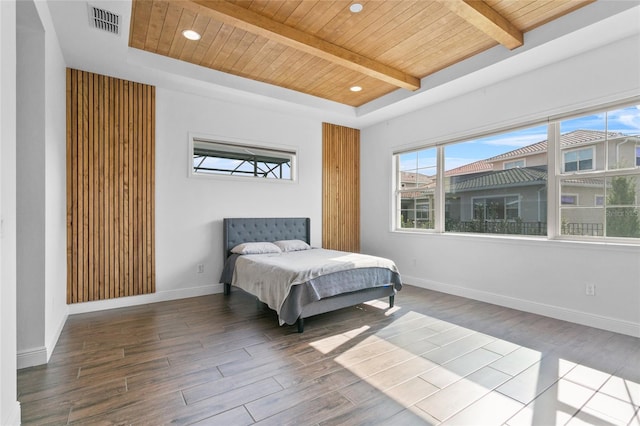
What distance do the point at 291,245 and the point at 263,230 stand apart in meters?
0.53

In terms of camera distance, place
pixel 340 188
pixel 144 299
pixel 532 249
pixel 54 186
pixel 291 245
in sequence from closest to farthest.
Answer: pixel 54 186 → pixel 532 249 → pixel 144 299 → pixel 291 245 → pixel 340 188

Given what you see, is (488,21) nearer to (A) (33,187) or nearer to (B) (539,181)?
(B) (539,181)

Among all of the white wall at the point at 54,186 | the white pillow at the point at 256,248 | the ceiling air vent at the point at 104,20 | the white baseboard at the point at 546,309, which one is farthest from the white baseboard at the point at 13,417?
the white baseboard at the point at 546,309

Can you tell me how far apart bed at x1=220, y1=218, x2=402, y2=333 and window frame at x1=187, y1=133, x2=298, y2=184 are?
660 millimetres

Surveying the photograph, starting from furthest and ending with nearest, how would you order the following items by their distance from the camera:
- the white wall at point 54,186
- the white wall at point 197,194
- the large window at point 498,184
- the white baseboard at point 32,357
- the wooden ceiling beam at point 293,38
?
the white wall at point 197,194 < the large window at point 498,184 < the wooden ceiling beam at point 293,38 < the white wall at point 54,186 < the white baseboard at point 32,357

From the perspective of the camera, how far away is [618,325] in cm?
310

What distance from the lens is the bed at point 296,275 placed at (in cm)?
318

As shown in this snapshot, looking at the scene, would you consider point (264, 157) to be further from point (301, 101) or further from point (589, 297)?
point (589, 297)

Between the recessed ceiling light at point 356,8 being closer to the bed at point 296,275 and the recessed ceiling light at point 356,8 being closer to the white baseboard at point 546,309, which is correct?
the bed at point 296,275

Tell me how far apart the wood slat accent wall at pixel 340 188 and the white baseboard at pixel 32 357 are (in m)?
4.02

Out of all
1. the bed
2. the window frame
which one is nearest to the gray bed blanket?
the bed

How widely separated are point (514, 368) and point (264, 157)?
4.19 metres


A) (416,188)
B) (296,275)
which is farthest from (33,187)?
(416,188)

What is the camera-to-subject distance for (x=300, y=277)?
3.18m
